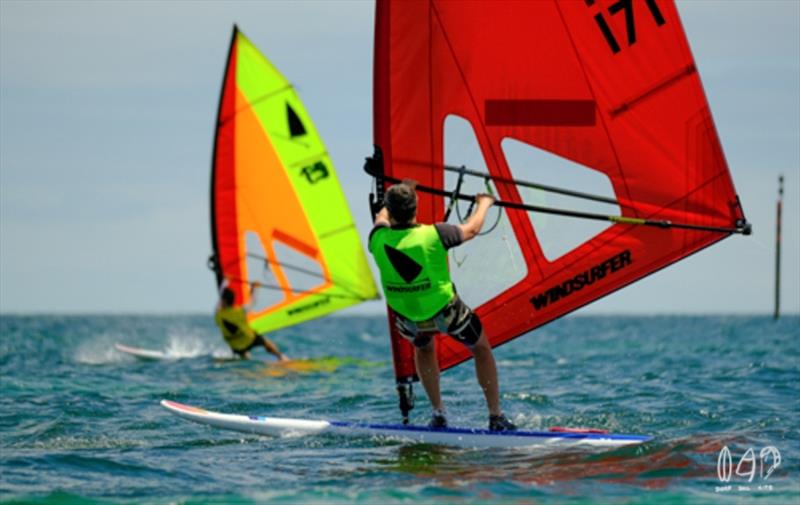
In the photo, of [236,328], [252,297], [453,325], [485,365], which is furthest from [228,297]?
[453,325]

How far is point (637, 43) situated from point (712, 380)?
26.4ft

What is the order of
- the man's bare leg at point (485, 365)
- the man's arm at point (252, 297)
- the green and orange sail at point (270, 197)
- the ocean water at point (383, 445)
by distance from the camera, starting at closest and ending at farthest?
the ocean water at point (383, 445)
the man's bare leg at point (485, 365)
the green and orange sail at point (270, 197)
the man's arm at point (252, 297)

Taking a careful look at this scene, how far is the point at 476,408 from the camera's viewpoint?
1251cm

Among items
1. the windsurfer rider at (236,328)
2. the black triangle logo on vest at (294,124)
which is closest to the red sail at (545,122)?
the windsurfer rider at (236,328)

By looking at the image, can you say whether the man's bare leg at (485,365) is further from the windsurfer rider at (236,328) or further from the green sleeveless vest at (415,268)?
the windsurfer rider at (236,328)

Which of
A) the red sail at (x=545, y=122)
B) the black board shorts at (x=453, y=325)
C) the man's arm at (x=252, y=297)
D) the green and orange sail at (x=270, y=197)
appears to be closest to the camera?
the black board shorts at (x=453, y=325)

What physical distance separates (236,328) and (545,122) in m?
13.2

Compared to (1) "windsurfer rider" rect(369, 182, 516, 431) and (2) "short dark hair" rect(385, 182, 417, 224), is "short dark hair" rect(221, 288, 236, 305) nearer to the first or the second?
(1) "windsurfer rider" rect(369, 182, 516, 431)

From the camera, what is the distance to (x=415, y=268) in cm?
857

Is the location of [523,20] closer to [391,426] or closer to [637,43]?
[637,43]

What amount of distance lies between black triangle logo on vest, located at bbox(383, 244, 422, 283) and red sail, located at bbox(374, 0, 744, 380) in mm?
1114

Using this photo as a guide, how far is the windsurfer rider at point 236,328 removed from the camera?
2184 cm

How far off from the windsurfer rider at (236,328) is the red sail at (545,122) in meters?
12.4

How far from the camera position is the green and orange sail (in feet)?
74.5
